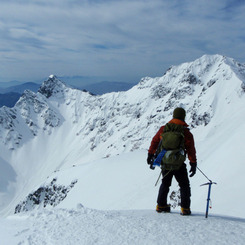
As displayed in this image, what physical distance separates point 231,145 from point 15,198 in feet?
591

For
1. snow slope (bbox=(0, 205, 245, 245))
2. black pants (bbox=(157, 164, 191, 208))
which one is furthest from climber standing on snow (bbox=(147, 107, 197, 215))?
snow slope (bbox=(0, 205, 245, 245))

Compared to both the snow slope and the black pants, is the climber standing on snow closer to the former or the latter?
the black pants

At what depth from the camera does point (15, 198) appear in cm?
17300

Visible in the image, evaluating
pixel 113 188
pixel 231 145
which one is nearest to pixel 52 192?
pixel 113 188

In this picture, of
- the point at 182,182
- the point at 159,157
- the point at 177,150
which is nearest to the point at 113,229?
the point at 159,157

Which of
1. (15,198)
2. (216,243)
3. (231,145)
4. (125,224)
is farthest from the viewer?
(15,198)

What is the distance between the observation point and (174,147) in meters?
7.00

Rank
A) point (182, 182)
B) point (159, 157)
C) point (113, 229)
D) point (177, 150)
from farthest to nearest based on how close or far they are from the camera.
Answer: point (182, 182)
point (159, 157)
point (177, 150)
point (113, 229)

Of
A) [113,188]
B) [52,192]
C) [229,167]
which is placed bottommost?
[52,192]

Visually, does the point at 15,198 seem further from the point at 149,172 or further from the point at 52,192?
the point at 149,172

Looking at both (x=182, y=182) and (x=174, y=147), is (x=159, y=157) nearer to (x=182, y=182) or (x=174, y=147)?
(x=174, y=147)

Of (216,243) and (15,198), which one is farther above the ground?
(216,243)

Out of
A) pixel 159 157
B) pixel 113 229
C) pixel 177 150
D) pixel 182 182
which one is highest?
pixel 177 150

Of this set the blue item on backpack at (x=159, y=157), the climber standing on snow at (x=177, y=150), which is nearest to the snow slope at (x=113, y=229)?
the climber standing on snow at (x=177, y=150)
